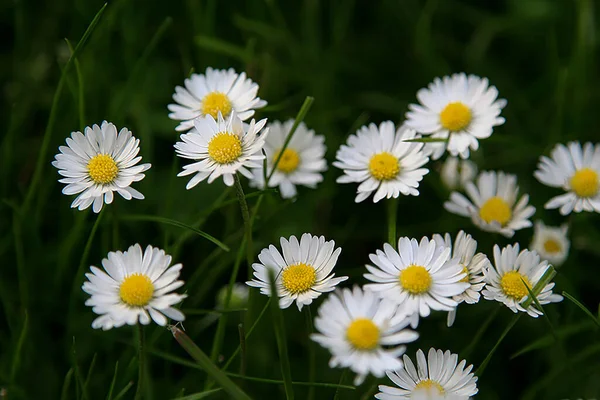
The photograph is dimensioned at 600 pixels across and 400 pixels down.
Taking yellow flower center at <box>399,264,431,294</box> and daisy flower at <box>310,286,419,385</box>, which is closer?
daisy flower at <box>310,286,419,385</box>

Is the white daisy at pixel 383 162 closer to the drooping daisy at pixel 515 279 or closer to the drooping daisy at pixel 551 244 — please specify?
the drooping daisy at pixel 515 279

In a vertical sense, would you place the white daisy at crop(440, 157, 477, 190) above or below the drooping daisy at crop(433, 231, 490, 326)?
above

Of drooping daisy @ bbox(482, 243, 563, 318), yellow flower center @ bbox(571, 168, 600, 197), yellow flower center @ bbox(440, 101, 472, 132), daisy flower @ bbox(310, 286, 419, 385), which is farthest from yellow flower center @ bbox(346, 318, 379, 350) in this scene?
yellow flower center @ bbox(571, 168, 600, 197)

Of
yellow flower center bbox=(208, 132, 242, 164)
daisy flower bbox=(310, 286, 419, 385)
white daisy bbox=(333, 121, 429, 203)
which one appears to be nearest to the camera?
daisy flower bbox=(310, 286, 419, 385)

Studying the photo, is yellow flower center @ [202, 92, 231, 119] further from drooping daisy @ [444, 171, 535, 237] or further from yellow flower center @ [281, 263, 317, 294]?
drooping daisy @ [444, 171, 535, 237]

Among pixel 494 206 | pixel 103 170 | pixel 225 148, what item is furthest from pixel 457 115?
pixel 103 170

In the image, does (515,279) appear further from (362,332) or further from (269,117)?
(269,117)

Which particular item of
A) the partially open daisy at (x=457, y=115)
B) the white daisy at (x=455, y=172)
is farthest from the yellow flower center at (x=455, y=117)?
the white daisy at (x=455, y=172)

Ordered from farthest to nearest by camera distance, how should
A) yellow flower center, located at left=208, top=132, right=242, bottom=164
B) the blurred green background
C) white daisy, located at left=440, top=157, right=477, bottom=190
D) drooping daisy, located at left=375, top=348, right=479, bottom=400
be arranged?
white daisy, located at left=440, top=157, right=477, bottom=190 → the blurred green background → yellow flower center, located at left=208, top=132, right=242, bottom=164 → drooping daisy, located at left=375, top=348, right=479, bottom=400
